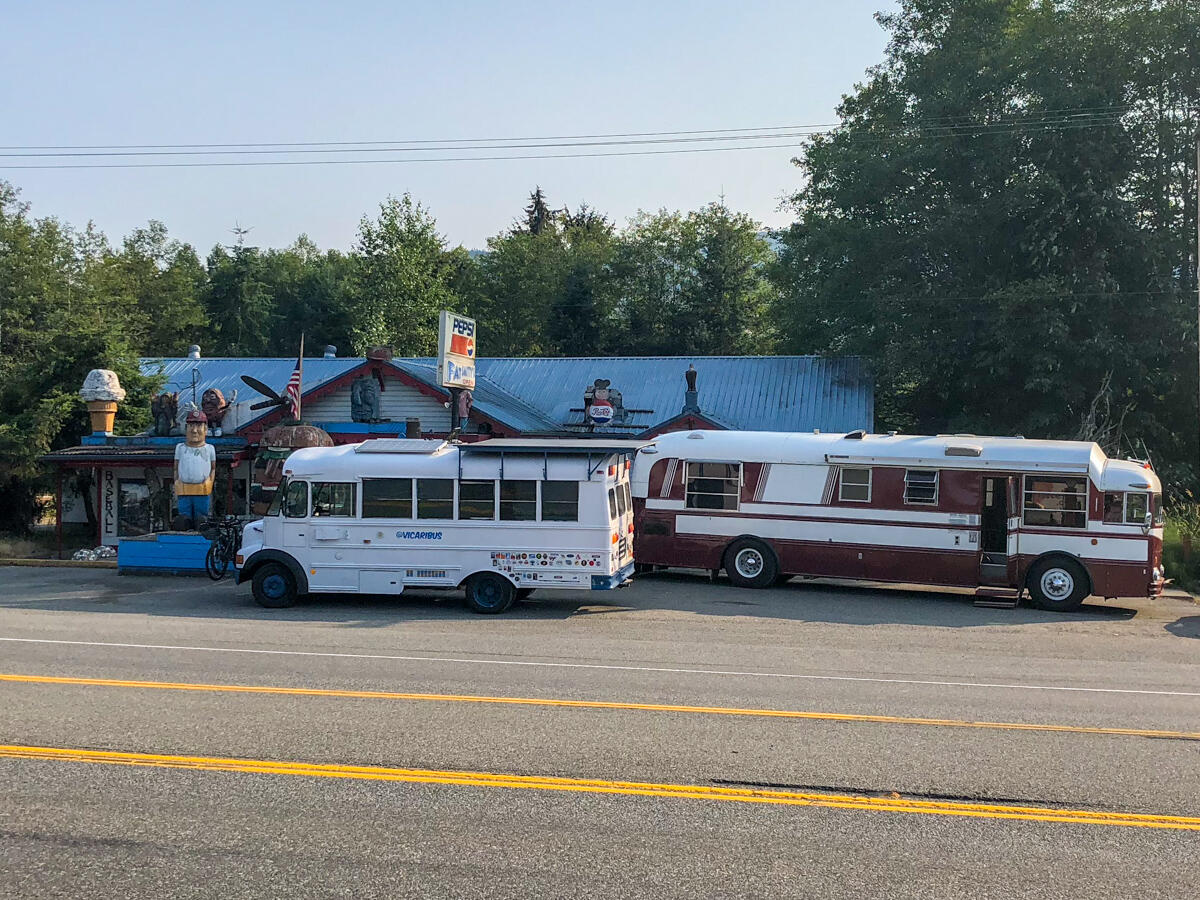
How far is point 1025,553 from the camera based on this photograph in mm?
19359

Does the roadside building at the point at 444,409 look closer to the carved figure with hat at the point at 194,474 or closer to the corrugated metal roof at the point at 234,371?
the corrugated metal roof at the point at 234,371

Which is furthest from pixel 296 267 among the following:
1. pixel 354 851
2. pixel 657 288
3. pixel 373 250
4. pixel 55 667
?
pixel 354 851

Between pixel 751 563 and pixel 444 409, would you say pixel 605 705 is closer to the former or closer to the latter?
pixel 751 563

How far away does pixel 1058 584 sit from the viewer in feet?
62.5

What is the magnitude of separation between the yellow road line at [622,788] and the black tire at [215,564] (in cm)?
1360

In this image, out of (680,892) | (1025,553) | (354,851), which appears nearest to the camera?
(680,892)

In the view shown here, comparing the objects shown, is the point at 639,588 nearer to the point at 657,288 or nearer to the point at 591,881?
the point at 591,881

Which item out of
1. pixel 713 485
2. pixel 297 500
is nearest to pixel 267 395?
pixel 297 500

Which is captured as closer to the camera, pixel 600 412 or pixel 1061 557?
pixel 1061 557

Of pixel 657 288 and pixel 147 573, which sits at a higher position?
→ pixel 657 288

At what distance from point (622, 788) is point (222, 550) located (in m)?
16.2

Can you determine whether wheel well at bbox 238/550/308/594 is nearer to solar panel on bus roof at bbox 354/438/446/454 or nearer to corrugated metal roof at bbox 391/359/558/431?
solar panel on bus roof at bbox 354/438/446/454

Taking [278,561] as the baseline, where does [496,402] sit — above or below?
above

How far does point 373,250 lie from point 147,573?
41.8 m
